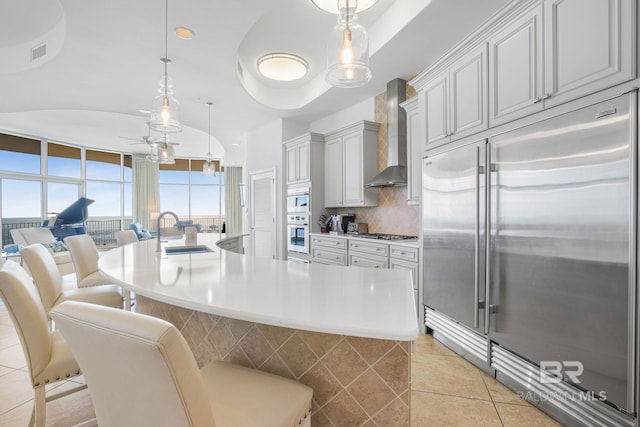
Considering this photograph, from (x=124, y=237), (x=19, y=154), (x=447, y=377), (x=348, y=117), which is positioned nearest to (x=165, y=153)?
(x=124, y=237)

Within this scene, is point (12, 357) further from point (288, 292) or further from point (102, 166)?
point (102, 166)

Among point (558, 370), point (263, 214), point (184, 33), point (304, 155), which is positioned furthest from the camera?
point (263, 214)

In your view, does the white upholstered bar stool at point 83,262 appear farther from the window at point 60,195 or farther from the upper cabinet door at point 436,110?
the window at point 60,195

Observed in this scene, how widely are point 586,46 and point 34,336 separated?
119 inches

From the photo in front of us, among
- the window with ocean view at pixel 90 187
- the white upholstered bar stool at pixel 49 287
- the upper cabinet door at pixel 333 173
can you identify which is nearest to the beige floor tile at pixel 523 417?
the white upholstered bar stool at pixel 49 287

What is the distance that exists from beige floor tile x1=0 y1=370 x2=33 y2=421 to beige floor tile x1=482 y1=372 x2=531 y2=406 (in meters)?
3.10

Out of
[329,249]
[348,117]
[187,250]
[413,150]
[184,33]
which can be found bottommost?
[329,249]

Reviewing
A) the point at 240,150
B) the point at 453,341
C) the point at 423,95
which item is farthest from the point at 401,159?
the point at 240,150

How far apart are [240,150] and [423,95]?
645 centimetres

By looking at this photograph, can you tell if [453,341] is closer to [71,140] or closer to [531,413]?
[531,413]

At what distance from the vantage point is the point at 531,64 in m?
1.84

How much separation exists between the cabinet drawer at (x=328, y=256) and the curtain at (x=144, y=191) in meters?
7.31

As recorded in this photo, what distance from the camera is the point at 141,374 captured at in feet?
2.14

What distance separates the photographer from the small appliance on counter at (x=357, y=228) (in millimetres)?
4352
